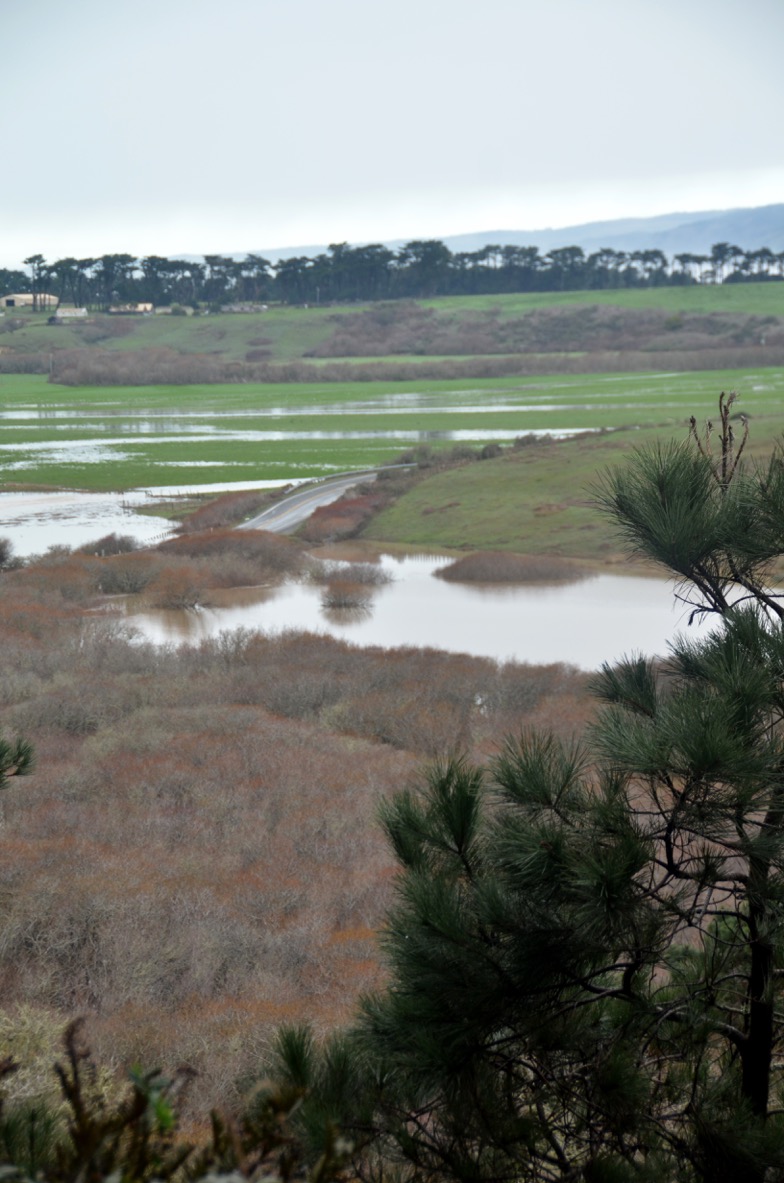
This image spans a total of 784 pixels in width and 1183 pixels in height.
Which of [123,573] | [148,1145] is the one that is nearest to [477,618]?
[123,573]

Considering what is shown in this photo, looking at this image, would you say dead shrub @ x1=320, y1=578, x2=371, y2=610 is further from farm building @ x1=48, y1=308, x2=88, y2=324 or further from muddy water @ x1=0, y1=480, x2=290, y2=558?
farm building @ x1=48, y1=308, x2=88, y2=324

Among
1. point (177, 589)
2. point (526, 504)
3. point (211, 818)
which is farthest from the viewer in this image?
point (526, 504)

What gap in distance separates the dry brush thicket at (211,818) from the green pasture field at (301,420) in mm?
23245

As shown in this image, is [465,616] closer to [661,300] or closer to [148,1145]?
[148,1145]

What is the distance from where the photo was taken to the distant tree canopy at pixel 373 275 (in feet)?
518

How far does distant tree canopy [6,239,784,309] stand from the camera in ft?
518

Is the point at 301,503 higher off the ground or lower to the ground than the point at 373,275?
lower

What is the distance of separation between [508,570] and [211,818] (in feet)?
76.5

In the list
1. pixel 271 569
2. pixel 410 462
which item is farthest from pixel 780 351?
pixel 271 569

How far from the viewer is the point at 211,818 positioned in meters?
13.2

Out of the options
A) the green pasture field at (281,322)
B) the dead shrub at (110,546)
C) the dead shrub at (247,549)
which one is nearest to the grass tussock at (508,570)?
the dead shrub at (247,549)

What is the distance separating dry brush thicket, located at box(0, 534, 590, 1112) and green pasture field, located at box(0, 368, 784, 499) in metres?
23.2

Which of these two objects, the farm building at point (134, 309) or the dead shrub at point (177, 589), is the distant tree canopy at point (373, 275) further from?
the dead shrub at point (177, 589)

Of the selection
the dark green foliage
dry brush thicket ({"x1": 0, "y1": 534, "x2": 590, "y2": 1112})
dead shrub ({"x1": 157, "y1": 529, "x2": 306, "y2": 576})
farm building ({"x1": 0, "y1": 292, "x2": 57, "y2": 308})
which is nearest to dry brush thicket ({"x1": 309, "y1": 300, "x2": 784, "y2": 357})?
farm building ({"x1": 0, "y1": 292, "x2": 57, "y2": 308})
